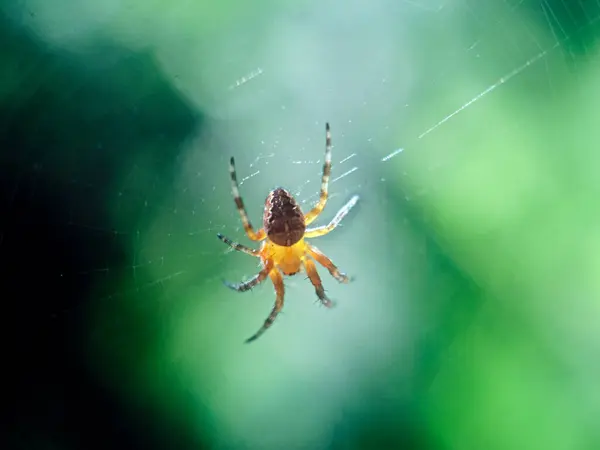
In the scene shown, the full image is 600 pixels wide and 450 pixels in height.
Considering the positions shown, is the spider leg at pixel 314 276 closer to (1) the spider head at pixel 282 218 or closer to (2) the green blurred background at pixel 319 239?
(1) the spider head at pixel 282 218

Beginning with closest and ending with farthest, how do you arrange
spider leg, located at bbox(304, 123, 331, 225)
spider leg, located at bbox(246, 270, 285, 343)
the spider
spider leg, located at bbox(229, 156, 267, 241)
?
spider leg, located at bbox(229, 156, 267, 241) → the spider → spider leg, located at bbox(304, 123, 331, 225) → spider leg, located at bbox(246, 270, 285, 343)

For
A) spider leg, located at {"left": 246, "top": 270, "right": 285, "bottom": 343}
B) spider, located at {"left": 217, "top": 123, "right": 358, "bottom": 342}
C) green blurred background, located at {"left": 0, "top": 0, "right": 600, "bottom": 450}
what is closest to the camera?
spider, located at {"left": 217, "top": 123, "right": 358, "bottom": 342}

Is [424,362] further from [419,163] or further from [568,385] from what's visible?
[419,163]

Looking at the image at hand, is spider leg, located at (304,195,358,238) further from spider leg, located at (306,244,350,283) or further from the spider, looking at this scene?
spider leg, located at (306,244,350,283)

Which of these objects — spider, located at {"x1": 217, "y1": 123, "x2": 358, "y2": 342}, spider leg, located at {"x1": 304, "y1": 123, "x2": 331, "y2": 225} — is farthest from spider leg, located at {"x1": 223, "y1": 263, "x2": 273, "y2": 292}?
spider leg, located at {"x1": 304, "y1": 123, "x2": 331, "y2": 225}

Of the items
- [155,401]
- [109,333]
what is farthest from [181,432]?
[109,333]

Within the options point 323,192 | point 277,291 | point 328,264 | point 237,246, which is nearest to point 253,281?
point 277,291

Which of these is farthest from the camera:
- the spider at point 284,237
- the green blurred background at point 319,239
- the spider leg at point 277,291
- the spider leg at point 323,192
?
the green blurred background at point 319,239

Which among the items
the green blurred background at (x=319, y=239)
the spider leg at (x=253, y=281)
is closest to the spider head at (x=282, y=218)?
the spider leg at (x=253, y=281)
